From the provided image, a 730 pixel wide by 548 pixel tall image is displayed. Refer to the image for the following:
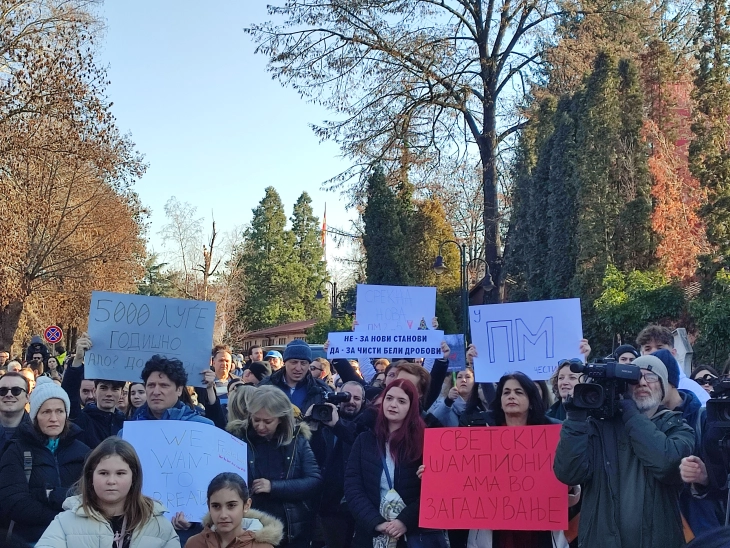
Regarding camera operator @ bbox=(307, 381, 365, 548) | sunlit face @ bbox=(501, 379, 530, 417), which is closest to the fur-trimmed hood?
camera operator @ bbox=(307, 381, 365, 548)

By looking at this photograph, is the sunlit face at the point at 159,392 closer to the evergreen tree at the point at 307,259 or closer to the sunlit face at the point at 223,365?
the sunlit face at the point at 223,365

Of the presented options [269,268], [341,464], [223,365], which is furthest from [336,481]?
[269,268]

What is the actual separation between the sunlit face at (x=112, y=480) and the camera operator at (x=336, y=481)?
6.38 feet

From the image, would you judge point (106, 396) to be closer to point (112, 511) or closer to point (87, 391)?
point (87, 391)

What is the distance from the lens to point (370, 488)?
505 cm

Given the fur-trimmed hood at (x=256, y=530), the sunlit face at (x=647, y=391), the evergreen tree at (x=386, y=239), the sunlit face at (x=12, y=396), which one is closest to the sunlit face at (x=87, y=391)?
the sunlit face at (x=12, y=396)

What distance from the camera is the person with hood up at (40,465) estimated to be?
461 cm

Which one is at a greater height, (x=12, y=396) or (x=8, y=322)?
(x=8, y=322)

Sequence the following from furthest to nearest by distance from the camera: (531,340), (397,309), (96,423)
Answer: (397,309)
(531,340)
(96,423)

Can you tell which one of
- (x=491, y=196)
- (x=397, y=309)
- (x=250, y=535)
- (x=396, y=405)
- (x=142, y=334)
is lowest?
(x=250, y=535)

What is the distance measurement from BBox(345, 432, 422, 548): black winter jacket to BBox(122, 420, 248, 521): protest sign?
2.18ft

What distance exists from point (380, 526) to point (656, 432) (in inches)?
67.3

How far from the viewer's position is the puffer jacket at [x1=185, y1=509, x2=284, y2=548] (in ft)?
14.0

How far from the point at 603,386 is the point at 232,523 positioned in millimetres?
1962
